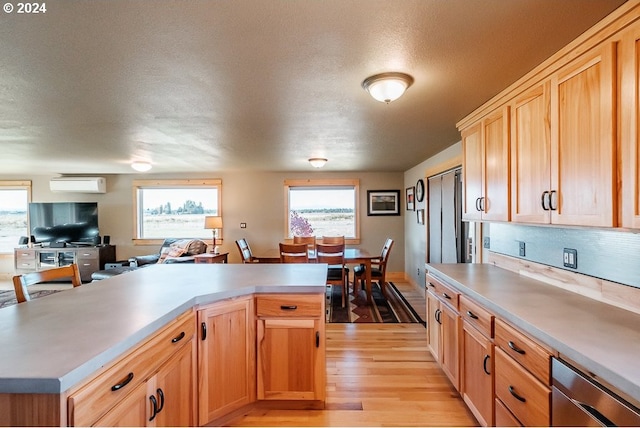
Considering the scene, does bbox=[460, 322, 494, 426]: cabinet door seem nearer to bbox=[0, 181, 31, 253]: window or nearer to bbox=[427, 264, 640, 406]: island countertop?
bbox=[427, 264, 640, 406]: island countertop

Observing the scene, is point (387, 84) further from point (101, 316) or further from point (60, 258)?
point (60, 258)

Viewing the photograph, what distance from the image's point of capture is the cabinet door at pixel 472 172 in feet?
8.01

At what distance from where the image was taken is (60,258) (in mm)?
5938

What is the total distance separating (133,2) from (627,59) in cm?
198

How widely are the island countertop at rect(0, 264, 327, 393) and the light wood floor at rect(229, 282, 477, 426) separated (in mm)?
864

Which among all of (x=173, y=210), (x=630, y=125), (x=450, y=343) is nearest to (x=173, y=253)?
(x=173, y=210)

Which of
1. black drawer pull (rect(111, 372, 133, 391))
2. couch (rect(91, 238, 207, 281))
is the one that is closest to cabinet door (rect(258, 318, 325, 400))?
black drawer pull (rect(111, 372, 133, 391))

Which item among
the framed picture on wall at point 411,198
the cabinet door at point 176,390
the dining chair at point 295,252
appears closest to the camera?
the cabinet door at point 176,390

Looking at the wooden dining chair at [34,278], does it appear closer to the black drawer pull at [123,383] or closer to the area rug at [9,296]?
the black drawer pull at [123,383]

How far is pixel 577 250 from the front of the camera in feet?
5.82

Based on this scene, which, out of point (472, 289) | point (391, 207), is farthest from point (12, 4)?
point (391, 207)

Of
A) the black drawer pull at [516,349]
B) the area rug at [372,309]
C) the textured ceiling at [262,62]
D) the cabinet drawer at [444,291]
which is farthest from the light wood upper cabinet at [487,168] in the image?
the area rug at [372,309]

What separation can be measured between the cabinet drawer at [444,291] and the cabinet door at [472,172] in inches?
24.8

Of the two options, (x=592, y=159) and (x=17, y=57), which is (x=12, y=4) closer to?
(x=17, y=57)
